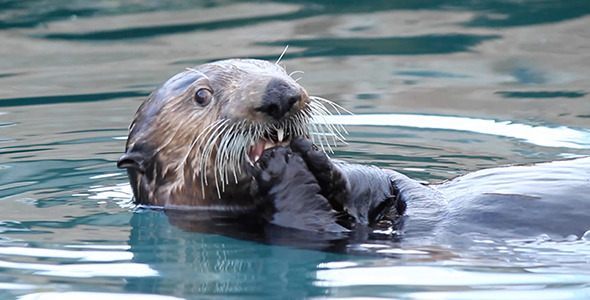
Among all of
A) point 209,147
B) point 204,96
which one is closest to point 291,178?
point 209,147

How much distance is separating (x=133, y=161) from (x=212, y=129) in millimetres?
539

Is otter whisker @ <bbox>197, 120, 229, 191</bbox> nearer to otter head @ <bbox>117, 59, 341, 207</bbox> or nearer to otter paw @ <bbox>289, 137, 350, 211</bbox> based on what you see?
otter head @ <bbox>117, 59, 341, 207</bbox>

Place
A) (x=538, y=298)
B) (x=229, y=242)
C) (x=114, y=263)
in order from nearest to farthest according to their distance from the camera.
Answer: (x=538, y=298), (x=114, y=263), (x=229, y=242)

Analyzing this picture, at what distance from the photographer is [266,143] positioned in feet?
15.2

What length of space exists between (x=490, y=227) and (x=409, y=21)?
6310 millimetres

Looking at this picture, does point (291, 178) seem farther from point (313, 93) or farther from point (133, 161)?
point (313, 93)

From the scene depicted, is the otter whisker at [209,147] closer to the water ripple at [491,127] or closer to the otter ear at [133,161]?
the otter ear at [133,161]

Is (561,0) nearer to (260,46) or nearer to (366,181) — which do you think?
(260,46)

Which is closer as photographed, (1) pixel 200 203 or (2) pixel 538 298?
(2) pixel 538 298

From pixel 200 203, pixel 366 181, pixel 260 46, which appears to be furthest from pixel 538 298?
pixel 260 46

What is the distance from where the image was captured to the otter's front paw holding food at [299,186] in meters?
4.39

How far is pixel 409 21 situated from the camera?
10.4m

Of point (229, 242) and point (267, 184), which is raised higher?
point (267, 184)

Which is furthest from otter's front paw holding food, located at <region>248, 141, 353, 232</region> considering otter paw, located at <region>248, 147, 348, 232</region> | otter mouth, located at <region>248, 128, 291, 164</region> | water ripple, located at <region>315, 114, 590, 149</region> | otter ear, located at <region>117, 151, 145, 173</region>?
water ripple, located at <region>315, 114, 590, 149</region>
